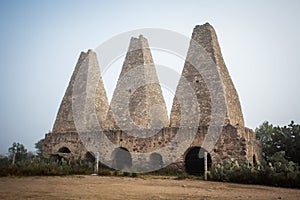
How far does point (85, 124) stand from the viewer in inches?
737

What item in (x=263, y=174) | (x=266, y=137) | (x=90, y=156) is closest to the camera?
(x=263, y=174)

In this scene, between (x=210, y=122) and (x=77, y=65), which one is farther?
(x=77, y=65)

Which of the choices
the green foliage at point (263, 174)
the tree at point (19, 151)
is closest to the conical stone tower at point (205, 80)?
the green foliage at point (263, 174)

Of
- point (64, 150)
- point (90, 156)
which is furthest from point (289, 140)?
point (64, 150)

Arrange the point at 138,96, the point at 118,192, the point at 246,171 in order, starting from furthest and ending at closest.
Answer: the point at 138,96
the point at 246,171
the point at 118,192

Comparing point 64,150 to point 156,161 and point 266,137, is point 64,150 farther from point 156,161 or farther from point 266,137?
point 266,137

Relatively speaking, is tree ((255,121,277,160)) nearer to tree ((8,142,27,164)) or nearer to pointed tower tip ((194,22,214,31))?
pointed tower tip ((194,22,214,31))

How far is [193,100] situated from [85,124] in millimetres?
7607

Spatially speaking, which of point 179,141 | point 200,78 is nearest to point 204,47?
point 200,78

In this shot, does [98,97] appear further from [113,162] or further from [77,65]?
[113,162]

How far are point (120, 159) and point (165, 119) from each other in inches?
149

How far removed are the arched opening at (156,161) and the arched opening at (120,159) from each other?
181 centimetres

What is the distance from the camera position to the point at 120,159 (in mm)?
17156

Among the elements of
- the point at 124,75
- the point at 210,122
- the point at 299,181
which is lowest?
the point at 299,181
